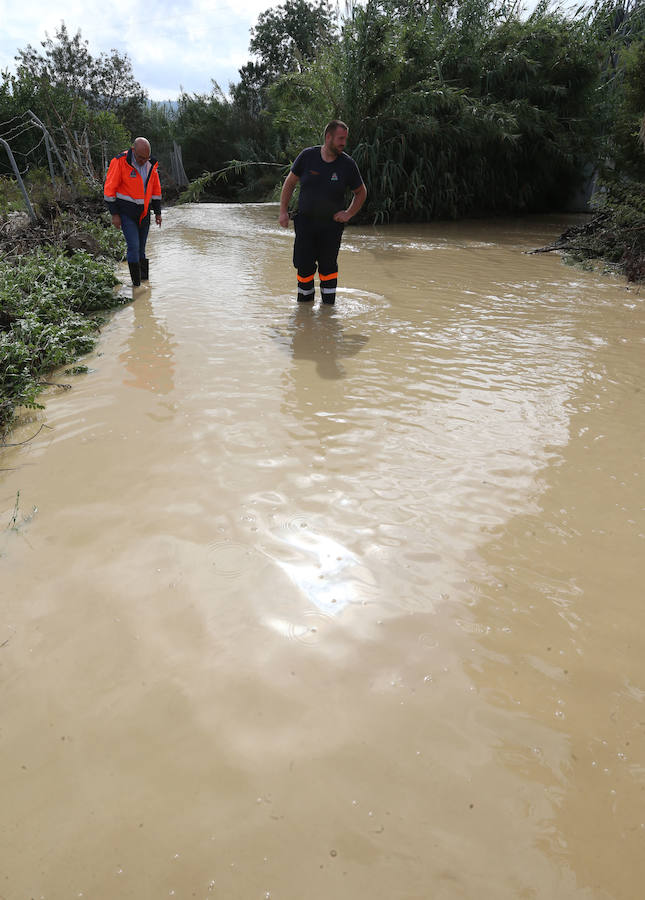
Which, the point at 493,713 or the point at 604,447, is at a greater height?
the point at 604,447

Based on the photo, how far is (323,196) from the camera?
513 centimetres

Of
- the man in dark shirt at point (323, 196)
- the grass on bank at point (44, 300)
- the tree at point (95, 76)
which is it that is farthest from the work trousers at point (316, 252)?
the tree at point (95, 76)

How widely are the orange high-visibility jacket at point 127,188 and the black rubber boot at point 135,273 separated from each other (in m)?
0.54

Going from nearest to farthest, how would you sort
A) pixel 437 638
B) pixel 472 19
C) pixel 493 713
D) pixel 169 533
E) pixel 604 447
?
1. pixel 493 713
2. pixel 437 638
3. pixel 169 533
4. pixel 604 447
5. pixel 472 19

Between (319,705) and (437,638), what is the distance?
47 cm

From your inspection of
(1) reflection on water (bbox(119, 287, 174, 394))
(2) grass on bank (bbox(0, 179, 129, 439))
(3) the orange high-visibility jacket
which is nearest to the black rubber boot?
(2) grass on bank (bbox(0, 179, 129, 439))

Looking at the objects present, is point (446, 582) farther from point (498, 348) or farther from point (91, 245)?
point (91, 245)

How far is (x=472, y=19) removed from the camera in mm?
12312

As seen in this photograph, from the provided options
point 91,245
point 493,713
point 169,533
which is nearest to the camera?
point 493,713

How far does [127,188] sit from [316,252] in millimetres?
2597

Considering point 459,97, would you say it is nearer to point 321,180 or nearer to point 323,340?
point 321,180

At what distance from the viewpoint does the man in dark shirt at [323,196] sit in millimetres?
5051

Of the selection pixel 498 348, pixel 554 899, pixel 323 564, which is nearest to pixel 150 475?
pixel 323 564

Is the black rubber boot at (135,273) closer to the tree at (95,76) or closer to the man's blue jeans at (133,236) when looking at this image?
the man's blue jeans at (133,236)
